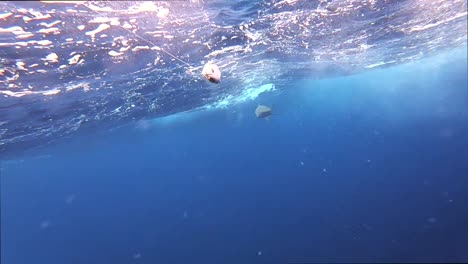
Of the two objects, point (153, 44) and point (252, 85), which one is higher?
point (153, 44)

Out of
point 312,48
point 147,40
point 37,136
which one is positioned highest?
point 147,40

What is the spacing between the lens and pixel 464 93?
203ft

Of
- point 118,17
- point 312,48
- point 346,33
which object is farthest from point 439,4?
point 118,17

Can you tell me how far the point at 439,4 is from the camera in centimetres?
1648

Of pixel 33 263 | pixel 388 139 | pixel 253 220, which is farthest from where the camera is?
pixel 33 263

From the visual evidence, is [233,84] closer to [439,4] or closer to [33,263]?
[439,4]

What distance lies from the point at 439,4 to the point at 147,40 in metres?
16.3

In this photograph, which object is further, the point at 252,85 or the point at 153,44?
the point at 252,85

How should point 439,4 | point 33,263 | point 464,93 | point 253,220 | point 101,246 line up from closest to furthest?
point 439,4, point 253,220, point 101,246, point 33,263, point 464,93

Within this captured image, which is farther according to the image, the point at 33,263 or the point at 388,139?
the point at 33,263

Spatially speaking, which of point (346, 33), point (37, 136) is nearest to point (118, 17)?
point (346, 33)

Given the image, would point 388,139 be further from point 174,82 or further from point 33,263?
point 33,263

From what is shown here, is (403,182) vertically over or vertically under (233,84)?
under

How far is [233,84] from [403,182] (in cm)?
1729
